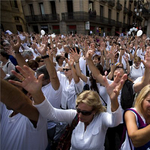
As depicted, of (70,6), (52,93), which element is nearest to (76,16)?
(70,6)

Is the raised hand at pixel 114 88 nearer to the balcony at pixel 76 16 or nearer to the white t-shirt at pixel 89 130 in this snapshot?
the white t-shirt at pixel 89 130

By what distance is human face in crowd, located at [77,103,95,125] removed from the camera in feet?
3.97

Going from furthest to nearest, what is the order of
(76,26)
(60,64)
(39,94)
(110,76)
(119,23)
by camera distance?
(119,23), (76,26), (60,64), (110,76), (39,94)

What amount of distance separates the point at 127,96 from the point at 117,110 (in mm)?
820

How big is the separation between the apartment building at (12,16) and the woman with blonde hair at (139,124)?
20.1 metres

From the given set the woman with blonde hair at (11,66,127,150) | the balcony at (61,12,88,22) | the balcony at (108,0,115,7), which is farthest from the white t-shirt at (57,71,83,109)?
the balcony at (108,0,115,7)

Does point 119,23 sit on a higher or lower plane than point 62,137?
higher

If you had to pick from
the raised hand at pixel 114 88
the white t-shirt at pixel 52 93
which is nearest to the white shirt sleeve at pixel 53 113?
the white t-shirt at pixel 52 93

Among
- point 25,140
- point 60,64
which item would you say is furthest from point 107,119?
point 60,64

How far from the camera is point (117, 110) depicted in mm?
983

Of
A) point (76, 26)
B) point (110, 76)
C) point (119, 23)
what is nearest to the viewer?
point (110, 76)

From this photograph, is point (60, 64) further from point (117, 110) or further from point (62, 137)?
point (117, 110)

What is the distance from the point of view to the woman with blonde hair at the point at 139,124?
92 centimetres

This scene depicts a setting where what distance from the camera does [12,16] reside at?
17.0 metres
